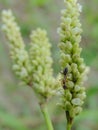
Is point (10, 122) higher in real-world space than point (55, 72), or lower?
lower

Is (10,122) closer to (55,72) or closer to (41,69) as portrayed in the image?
(55,72)

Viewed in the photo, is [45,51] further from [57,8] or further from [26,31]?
[57,8]

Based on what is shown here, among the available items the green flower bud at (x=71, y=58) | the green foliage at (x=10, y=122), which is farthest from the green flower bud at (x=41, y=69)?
the green foliage at (x=10, y=122)

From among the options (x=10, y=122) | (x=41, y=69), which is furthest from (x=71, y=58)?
(x=10, y=122)

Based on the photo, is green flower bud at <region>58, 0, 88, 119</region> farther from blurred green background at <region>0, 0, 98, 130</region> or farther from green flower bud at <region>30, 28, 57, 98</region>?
blurred green background at <region>0, 0, 98, 130</region>

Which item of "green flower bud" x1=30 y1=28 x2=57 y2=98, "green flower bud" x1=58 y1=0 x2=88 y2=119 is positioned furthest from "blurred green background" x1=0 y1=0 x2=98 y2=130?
"green flower bud" x1=58 y1=0 x2=88 y2=119

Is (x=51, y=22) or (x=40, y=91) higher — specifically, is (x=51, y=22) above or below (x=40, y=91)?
above

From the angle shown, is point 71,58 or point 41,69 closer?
point 71,58

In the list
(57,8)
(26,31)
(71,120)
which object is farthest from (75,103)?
(57,8)

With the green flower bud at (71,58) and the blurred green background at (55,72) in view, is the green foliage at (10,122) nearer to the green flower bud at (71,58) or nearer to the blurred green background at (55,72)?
the blurred green background at (55,72)

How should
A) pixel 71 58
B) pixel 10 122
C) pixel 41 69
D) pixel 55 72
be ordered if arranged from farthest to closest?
pixel 55 72
pixel 10 122
pixel 41 69
pixel 71 58

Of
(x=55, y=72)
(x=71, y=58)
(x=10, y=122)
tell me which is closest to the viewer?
(x=71, y=58)
